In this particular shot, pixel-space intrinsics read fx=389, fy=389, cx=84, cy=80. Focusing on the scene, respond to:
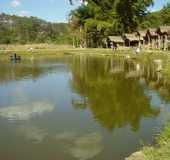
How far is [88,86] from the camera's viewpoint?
32594 mm

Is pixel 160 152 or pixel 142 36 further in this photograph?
pixel 142 36

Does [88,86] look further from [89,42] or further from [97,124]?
[89,42]

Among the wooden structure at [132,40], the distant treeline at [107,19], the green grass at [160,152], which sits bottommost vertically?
the green grass at [160,152]

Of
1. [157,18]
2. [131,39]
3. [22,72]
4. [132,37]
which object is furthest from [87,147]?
[157,18]

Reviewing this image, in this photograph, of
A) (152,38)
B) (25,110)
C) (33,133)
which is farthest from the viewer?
(152,38)

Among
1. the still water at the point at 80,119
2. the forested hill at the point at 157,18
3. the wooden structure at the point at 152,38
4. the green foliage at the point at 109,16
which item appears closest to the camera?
the still water at the point at 80,119

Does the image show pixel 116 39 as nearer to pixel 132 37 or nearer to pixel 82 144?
pixel 132 37

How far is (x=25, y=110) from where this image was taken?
70.0 feet

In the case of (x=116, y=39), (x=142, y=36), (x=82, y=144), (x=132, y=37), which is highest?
(x=142, y=36)

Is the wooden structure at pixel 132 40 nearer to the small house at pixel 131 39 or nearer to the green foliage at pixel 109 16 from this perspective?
the small house at pixel 131 39

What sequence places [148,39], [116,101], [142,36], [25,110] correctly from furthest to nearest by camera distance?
[142,36], [148,39], [116,101], [25,110]

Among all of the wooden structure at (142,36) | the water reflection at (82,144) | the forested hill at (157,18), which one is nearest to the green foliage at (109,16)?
the forested hill at (157,18)

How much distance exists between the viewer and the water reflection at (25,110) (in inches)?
781

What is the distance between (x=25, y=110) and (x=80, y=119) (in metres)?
3.71
